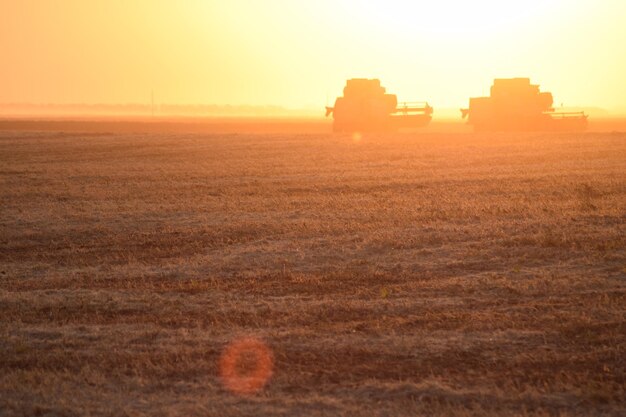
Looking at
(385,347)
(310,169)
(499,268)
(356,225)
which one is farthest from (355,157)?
(385,347)

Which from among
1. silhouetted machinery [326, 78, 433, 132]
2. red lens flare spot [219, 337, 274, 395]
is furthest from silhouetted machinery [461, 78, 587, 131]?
red lens flare spot [219, 337, 274, 395]

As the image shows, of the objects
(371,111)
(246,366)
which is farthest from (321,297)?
(371,111)

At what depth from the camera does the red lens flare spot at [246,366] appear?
6527mm

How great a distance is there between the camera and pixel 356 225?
46.1ft

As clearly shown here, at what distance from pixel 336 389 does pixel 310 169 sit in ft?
64.3

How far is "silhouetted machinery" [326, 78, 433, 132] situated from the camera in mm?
53500

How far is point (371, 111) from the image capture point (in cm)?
5334

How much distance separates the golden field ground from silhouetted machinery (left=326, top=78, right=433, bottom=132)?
108 ft

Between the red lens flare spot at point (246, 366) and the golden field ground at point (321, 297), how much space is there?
11 centimetres

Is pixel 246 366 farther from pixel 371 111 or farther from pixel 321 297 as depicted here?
pixel 371 111

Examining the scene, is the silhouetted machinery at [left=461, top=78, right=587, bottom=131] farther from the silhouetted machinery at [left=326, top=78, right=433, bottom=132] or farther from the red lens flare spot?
the red lens flare spot

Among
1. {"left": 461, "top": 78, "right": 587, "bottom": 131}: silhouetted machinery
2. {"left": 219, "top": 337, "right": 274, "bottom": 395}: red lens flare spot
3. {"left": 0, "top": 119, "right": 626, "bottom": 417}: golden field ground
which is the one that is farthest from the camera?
{"left": 461, "top": 78, "right": 587, "bottom": 131}: silhouetted machinery

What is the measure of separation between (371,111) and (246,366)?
155ft

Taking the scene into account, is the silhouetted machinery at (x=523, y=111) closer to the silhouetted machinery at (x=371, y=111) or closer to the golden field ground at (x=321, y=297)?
the silhouetted machinery at (x=371, y=111)
